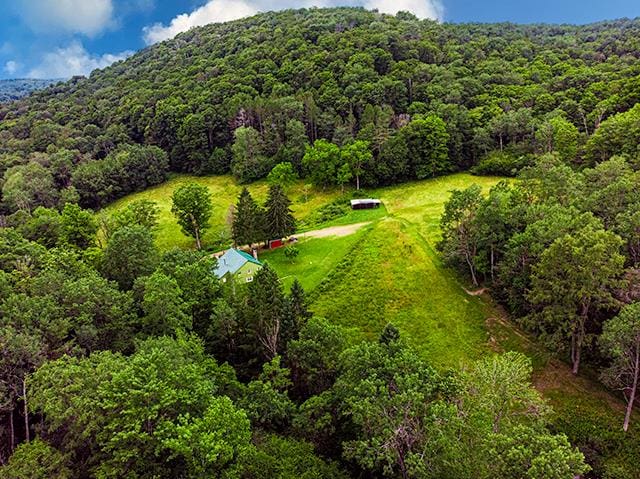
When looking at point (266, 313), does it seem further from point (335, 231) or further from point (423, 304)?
point (335, 231)

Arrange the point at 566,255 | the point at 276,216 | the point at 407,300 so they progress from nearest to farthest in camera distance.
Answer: the point at 566,255, the point at 407,300, the point at 276,216

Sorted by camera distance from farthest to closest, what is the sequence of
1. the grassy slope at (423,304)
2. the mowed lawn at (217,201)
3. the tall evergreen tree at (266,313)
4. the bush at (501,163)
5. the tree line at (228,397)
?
the bush at (501,163) < the mowed lawn at (217,201) < the tall evergreen tree at (266,313) < the grassy slope at (423,304) < the tree line at (228,397)

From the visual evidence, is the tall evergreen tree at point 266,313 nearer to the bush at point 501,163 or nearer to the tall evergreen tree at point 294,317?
the tall evergreen tree at point 294,317

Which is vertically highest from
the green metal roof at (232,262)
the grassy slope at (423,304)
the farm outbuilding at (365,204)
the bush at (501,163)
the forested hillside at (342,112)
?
the forested hillside at (342,112)

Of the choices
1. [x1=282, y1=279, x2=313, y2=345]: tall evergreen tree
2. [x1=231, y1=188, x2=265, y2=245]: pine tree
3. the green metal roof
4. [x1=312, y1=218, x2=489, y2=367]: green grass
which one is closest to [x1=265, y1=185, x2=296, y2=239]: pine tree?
[x1=231, y1=188, x2=265, y2=245]: pine tree


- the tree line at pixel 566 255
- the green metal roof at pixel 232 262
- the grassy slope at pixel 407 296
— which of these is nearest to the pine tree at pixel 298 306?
the grassy slope at pixel 407 296

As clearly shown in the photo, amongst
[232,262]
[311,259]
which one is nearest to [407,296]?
[311,259]

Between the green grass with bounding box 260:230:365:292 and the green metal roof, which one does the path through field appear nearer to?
the green grass with bounding box 260:230:365:292

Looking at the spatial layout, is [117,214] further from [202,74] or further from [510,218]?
[202,74]
